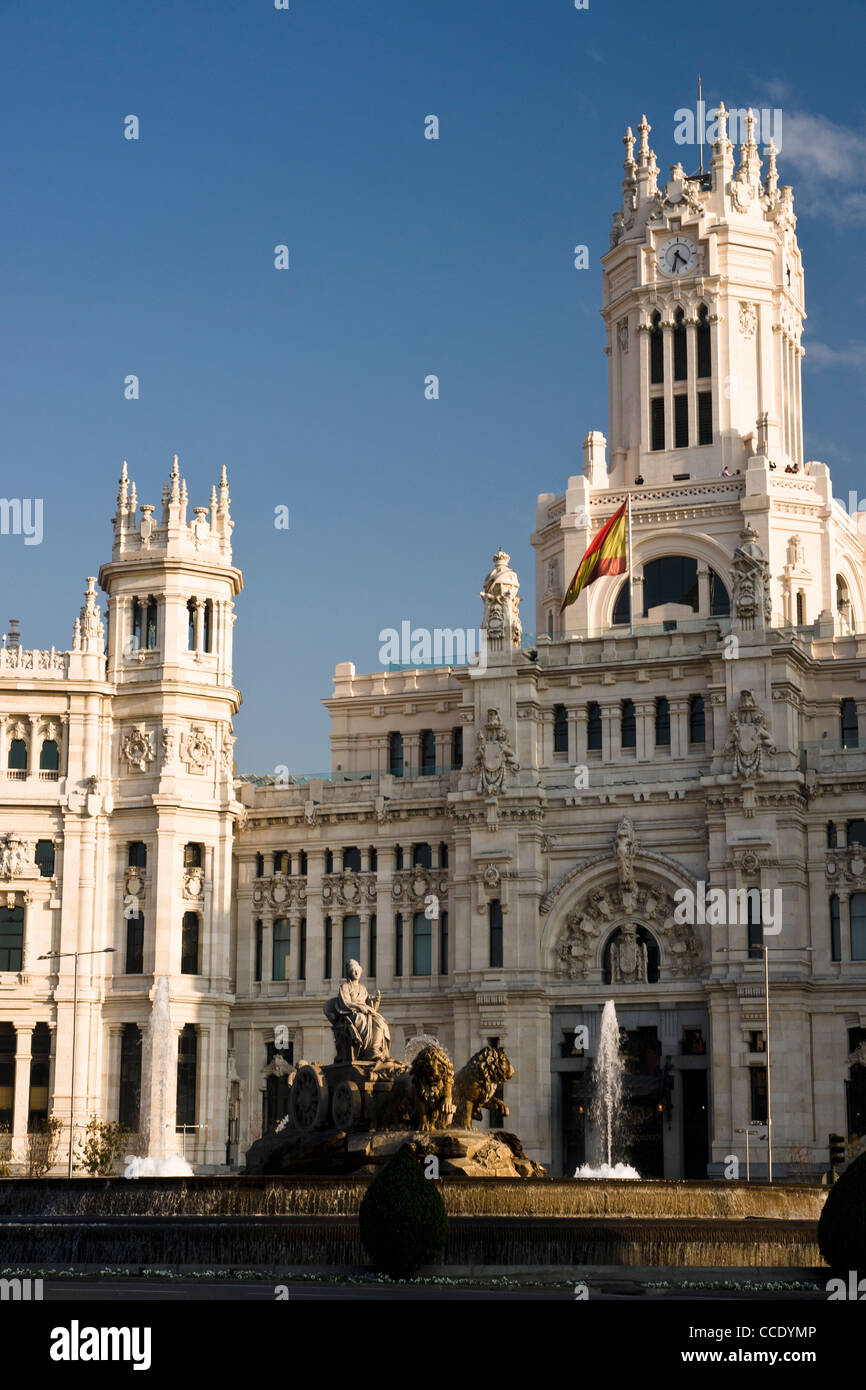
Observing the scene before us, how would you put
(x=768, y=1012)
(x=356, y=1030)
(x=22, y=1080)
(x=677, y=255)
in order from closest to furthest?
(x=356, y=1030) → (x=768, y=1012) → (x=22, y=1080) → (x=677, y=255)

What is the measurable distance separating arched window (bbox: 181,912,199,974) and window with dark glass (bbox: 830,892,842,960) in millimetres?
28685

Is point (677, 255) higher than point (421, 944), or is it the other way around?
point (677, 255)

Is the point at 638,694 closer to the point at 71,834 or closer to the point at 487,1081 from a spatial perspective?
the point at 71,834

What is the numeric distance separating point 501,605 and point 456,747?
371 inches

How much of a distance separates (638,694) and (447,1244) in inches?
2128

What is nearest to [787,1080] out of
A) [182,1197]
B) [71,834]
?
[71,834]

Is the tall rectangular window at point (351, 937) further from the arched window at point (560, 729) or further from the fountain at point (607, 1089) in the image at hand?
A: the fountain at point (607, 1089)

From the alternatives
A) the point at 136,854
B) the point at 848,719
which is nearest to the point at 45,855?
the point at 136,854

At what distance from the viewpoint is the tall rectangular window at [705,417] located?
99.4 metres

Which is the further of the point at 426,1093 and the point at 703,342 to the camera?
the point at 703,342

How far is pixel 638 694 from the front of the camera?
87.8 metres

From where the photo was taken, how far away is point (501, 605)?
90.7 metres

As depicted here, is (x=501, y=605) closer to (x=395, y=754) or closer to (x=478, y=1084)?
(x=395, y=754)

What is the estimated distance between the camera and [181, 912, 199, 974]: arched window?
91.4 m
